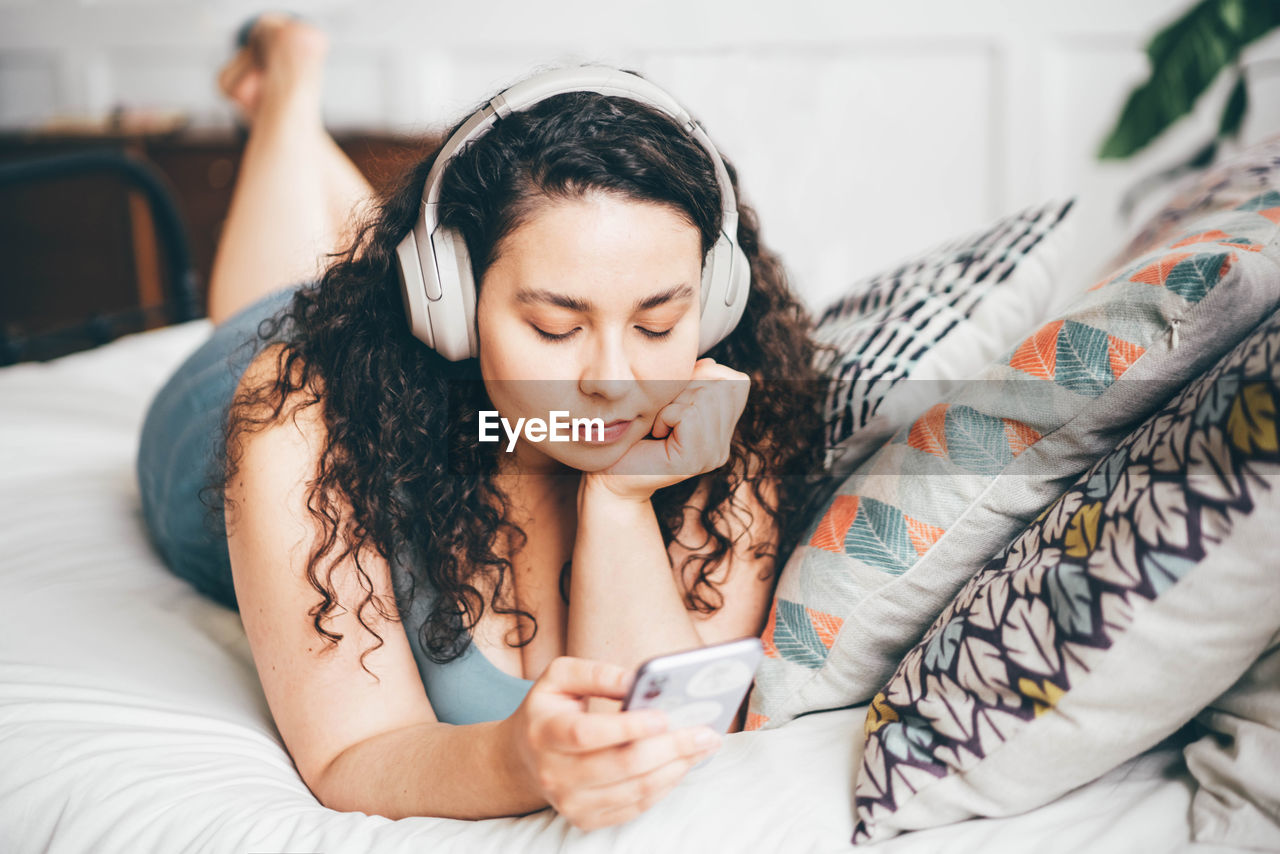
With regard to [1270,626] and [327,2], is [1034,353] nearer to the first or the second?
[1270,626]

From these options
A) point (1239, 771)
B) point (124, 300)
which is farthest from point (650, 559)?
point (124, 300)

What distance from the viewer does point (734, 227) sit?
0.69 m

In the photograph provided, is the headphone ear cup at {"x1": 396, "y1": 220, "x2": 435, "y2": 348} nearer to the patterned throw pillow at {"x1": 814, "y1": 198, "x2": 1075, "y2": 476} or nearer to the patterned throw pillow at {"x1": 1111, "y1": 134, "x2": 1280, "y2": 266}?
the patterned throw pillow at {"x1": 814, "y1": 198, "x2": 1075, "y2": 476}

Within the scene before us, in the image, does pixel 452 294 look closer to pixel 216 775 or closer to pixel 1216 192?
pixel 216 775

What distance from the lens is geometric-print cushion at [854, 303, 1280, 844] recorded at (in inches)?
20.5

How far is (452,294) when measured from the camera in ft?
2.15

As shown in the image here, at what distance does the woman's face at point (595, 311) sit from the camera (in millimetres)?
607

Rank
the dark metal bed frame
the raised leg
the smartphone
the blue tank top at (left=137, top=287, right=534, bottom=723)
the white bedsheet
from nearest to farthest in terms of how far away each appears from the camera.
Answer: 1. the smartphone
2. the white bedsheet
3. the blue tank top at (left=137, top=287, right=534, bottom=723)
4. the raised leg
5. the dark metal bed frame

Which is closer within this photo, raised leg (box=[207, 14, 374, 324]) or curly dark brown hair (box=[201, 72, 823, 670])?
curly dark brown hair (box=[201, 72, 823, 670])

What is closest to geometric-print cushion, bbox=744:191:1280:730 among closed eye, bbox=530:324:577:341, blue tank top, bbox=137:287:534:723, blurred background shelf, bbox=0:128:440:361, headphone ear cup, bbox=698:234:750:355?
headphone ear cup, bbox=698:234:750:355

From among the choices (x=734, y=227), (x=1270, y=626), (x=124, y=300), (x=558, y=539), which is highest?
(x=734, y=227)

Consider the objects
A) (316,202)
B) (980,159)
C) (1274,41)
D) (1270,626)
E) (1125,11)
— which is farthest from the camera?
(980,159)

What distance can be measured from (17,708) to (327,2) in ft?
7.32

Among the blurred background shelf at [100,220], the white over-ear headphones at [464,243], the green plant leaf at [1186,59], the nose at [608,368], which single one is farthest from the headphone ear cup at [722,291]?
the blurred background shelf at [100,220]
